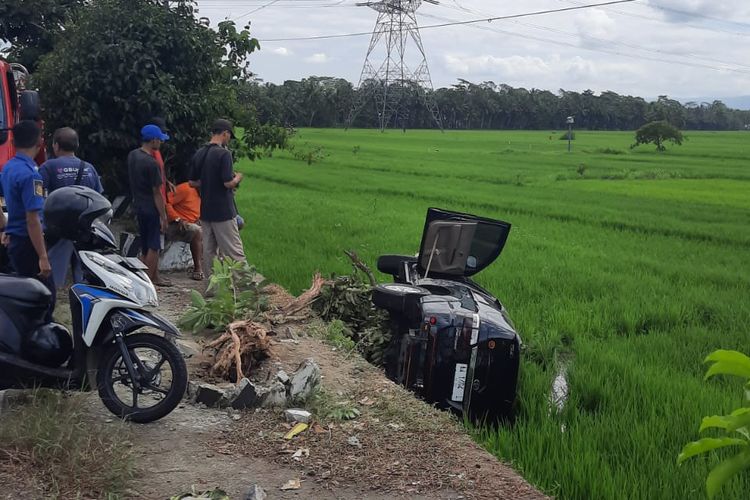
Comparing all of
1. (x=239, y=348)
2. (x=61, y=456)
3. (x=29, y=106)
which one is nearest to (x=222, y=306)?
(x=239, y=348)

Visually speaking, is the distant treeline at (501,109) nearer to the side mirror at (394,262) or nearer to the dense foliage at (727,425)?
the side mirror at (394,262)

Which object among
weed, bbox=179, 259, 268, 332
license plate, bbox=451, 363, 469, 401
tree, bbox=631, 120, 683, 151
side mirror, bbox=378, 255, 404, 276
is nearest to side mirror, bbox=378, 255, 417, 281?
side mirror, bbox=378, 255, 404, 276

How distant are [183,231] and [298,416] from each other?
14.4 feet

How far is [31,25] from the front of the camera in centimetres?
1276

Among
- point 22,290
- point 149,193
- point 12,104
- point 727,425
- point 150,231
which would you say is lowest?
point 150,231

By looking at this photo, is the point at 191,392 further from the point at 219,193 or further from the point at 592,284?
the point at 592,284

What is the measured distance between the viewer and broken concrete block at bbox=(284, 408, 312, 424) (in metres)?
3.95

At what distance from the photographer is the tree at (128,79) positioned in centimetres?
856

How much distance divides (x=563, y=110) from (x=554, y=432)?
85747mm

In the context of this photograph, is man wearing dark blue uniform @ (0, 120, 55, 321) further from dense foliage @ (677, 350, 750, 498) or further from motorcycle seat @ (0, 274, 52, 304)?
dense foliage @ (677, 350, 750, 498)

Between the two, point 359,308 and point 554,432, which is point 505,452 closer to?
point 554,432

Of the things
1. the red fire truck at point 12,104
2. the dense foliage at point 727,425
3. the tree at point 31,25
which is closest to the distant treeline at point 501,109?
the tree at point 31,25

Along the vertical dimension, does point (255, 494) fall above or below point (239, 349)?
below

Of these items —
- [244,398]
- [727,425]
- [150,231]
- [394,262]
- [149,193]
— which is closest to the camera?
[727,425]
